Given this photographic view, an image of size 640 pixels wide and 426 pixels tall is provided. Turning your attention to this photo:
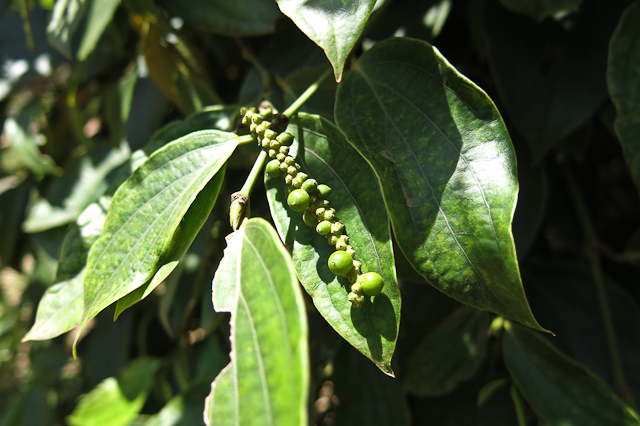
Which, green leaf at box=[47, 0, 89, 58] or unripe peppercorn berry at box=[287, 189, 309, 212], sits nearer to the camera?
unripe peppercorn berry at box=[287, 189, 309, 212]

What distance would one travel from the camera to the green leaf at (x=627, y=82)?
1.50ft

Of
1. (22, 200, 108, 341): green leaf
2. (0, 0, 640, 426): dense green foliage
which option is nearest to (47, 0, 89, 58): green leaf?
(0, 0, 640, 426): dense green foliage

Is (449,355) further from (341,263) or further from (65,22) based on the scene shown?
(65,22)

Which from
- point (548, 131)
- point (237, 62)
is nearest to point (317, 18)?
point (548, 131)

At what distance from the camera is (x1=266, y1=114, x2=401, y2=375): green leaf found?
351mm

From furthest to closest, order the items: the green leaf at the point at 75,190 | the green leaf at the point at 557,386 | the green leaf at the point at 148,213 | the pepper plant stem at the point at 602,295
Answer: the green leaf at the point at 75,190 < the pepper plant stem at the point at 602,295 < the green leaf at the point at 557,386 < the green leaf at the point at 148,213

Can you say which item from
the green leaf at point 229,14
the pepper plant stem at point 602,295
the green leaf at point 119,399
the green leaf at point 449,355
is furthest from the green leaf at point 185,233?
the pepper plant stem at point 602,295

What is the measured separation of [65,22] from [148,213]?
367mm

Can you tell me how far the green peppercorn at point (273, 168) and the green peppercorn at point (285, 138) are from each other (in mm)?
21

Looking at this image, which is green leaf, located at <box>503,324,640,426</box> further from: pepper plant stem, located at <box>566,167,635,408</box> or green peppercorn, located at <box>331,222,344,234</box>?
green peppercorn, located at <box>331,222,344,234</box>

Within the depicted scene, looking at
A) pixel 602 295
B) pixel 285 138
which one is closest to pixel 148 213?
pixel 285 138

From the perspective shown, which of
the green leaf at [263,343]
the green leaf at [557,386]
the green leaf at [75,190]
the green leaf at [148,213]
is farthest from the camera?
the green leaf at [75,190]

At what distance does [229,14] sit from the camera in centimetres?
58

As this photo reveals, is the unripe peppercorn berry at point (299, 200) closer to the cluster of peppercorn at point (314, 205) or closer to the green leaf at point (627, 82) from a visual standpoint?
the cluster of peppercorn at point (314, 205)
